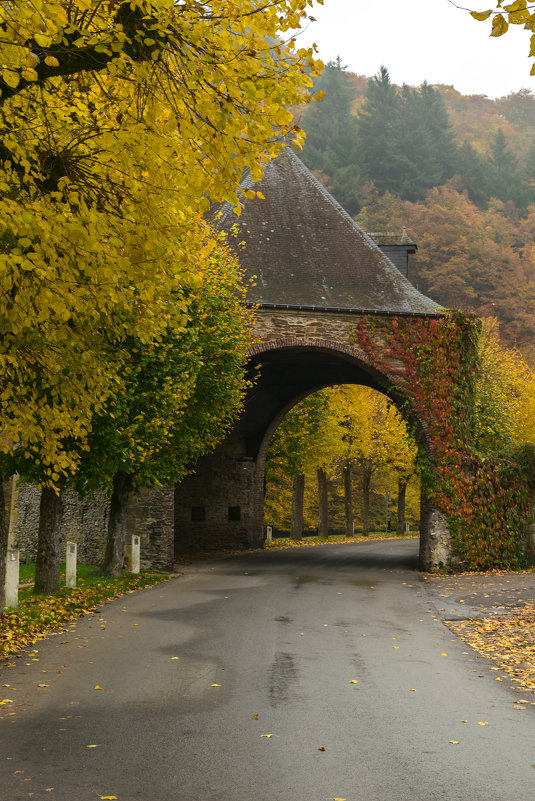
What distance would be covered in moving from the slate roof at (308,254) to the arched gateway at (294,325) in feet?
0.12

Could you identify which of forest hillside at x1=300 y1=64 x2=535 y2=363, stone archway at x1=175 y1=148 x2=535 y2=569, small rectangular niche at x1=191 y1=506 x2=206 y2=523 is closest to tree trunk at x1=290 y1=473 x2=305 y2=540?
small rectangular niche at x1=191 y1=506 x2=206 y2=523

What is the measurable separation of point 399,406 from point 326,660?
15.2 metres

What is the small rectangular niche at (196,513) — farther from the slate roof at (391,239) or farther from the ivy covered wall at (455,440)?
the slate roof at (391,239)

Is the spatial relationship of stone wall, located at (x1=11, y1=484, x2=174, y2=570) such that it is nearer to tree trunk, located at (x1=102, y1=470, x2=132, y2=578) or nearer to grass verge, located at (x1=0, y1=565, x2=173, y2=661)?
tree trunk, located at (x1=102, y1=470, x2=132, y2=578)

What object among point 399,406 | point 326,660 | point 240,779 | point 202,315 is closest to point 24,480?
point 202,315

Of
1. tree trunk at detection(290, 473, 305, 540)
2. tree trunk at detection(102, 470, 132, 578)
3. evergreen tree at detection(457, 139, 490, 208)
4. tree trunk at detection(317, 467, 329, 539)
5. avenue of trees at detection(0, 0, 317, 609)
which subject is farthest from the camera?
evergreen tree at detection(457, 139, 490, 208)

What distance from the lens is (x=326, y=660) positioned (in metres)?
9.23

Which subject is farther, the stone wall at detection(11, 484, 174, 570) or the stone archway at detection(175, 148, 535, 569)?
the stone archway at detection(175, 148, 535, 569)

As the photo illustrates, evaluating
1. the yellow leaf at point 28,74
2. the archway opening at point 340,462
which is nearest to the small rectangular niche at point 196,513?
the archway opening at point 340,462

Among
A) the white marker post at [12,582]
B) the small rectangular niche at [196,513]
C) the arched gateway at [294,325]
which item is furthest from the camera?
the small rectangular niche at [196,513]

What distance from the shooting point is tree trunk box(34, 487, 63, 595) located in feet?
47.1

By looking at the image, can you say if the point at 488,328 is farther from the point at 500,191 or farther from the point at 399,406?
the point at 399,406

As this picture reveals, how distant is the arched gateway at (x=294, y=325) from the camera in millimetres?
22984

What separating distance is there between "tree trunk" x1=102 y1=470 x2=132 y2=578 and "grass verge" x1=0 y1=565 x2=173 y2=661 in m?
0.31
